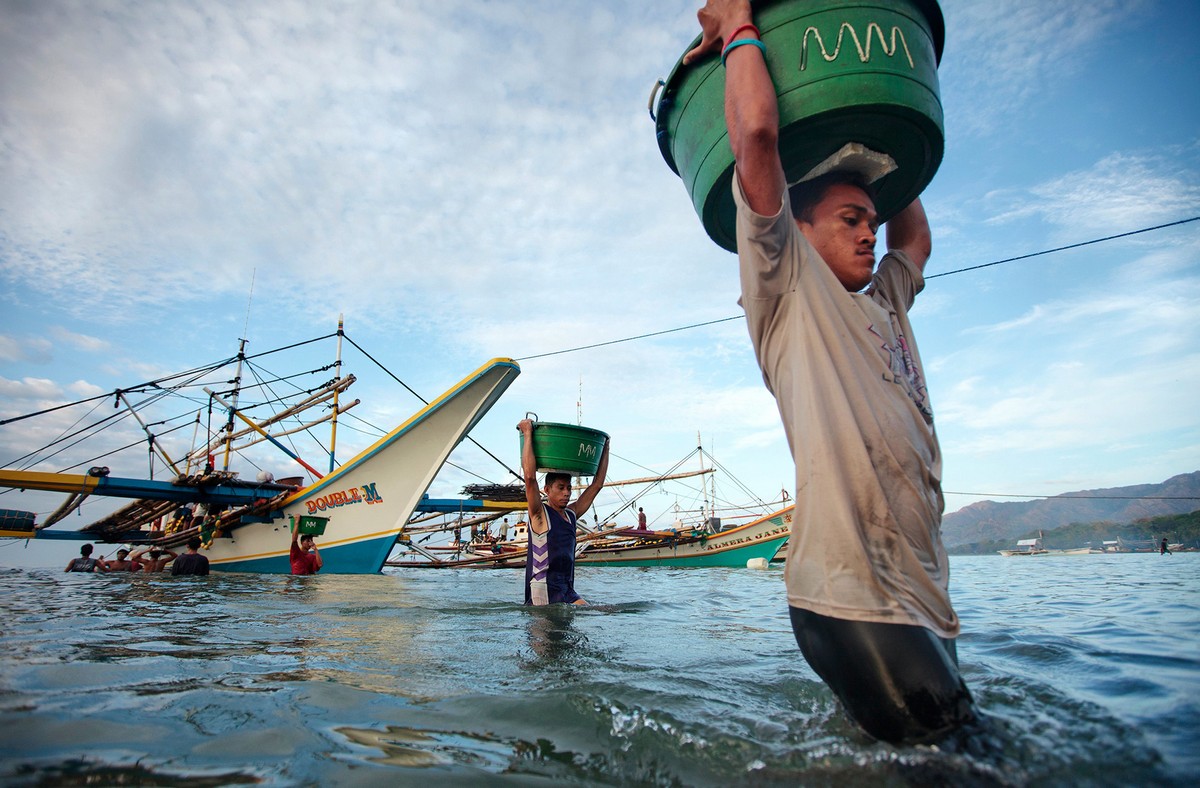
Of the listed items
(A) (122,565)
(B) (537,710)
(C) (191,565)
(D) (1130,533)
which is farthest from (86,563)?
(D) (1130,533)

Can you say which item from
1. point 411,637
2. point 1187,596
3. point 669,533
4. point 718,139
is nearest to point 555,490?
point 411,637

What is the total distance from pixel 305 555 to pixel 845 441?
12440 millimetres

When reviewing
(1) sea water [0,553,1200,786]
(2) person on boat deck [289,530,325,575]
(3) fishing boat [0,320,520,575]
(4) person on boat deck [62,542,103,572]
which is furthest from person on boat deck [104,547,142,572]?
(1) sea water [0,553,1200,786]

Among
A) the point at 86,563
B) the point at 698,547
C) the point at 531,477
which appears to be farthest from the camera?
the point at 698,547

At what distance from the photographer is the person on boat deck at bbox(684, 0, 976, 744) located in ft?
3.84

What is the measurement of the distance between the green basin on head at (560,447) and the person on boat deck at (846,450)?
3.56m

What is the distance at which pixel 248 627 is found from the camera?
12.6 feet

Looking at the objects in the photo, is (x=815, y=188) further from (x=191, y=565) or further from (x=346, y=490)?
(x=191, y=565)

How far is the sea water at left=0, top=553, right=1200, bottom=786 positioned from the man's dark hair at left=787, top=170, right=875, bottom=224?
58.9 inches

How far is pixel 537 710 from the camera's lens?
175 cm

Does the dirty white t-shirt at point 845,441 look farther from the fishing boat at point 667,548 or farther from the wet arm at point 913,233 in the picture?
the fishing boat at point 667,548

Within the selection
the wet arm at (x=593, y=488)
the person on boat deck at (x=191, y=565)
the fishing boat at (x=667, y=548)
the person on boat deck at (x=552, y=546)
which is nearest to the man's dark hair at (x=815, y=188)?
the person on boat deck at (x=552, y=546)

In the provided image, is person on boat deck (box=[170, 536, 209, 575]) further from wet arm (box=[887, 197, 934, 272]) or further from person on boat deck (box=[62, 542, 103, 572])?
wet arm (box=[887, 197, 934, 272])

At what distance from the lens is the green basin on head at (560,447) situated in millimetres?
5035
